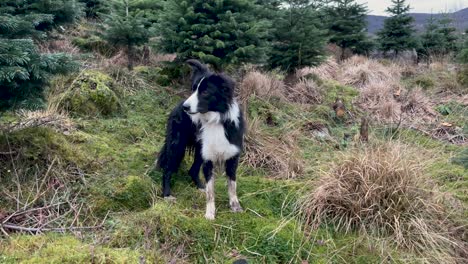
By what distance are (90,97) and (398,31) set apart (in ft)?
41.4

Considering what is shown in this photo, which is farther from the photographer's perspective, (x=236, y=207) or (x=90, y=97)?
(x=90, y=97)

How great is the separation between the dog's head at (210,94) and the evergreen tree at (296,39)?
172 inches

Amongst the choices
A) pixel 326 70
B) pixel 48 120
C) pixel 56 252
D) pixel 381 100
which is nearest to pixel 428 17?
pixel 326 70

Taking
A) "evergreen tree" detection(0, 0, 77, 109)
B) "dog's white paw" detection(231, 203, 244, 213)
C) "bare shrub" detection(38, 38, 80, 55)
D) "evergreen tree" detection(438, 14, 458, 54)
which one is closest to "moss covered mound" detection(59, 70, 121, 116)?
"evergreen tree" detection(0, 0, 77, 109)

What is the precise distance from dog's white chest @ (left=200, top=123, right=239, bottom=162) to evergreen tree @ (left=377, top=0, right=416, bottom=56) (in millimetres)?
12892

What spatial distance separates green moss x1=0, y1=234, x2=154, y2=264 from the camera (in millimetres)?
2715

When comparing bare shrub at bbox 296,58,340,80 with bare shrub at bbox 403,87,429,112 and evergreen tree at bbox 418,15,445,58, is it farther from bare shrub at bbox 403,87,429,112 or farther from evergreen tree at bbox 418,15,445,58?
evergreen tree at bbox 418,15,445,58

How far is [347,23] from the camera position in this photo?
45.1ft

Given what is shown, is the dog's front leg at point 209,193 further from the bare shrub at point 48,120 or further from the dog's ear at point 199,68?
the bare shrub at point 48,120

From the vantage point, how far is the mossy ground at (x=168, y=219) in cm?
299

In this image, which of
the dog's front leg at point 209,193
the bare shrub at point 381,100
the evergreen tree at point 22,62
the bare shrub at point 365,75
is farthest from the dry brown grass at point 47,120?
the bare shrub at point 365,75

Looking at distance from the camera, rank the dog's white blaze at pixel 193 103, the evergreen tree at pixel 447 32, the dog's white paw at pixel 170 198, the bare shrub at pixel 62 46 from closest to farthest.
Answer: the dog's white blaze at pixel 193 103 < the dog's white paw at pixel 170 198 < the bare shrub at pixel 62 46 < the evergreen tree at pixel 447 32

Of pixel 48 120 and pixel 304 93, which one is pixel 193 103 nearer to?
pixel 48 120

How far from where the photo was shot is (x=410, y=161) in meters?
3.86
